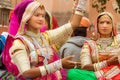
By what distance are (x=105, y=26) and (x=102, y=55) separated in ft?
1.14

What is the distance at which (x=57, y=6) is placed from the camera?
64.1 ft

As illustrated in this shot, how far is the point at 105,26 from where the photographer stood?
5117 mm

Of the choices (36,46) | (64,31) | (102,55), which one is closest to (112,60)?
(102,55)

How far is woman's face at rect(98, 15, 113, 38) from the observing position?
512cm

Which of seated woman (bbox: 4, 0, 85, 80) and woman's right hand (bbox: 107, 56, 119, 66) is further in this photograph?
woman's right hand (bbox: 107, 56, 119, 66)

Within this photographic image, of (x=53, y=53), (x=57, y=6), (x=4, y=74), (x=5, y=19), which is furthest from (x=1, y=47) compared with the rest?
(x=57, y=6)

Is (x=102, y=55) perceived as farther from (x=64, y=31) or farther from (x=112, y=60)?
(x=64, y=31)

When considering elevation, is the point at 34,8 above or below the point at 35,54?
above

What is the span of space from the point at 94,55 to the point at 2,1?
45.1ft

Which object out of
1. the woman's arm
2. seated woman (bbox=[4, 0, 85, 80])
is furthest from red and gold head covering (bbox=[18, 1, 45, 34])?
the woman's arm

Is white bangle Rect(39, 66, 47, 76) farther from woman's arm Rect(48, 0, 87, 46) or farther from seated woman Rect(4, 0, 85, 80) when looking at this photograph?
woman's arm Rect(48, 0, 87, 46)

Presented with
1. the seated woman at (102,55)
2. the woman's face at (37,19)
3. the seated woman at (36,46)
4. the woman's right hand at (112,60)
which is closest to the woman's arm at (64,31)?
the seated woman at (36,46)

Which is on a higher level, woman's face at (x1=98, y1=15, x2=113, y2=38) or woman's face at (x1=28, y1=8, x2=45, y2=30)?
woman's face at (x1=28, y1=8, x2=45, y2=30)

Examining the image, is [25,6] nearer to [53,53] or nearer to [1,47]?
[53,53]
